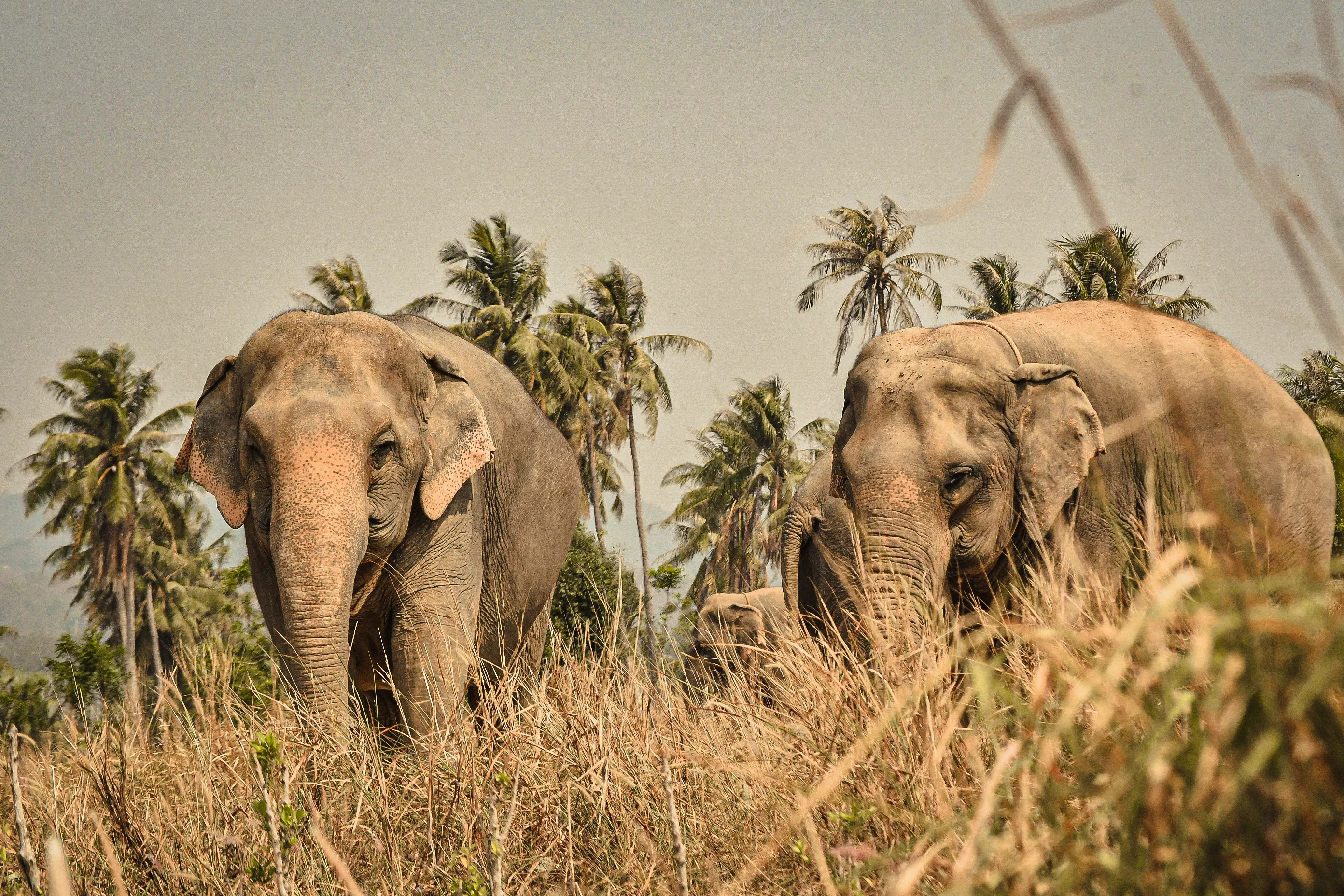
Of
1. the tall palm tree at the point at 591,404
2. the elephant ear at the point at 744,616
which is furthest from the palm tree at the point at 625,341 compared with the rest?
the elephant ear at the point at 744,616

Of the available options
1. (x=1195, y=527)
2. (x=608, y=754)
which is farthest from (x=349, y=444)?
(x=1195, y=527)

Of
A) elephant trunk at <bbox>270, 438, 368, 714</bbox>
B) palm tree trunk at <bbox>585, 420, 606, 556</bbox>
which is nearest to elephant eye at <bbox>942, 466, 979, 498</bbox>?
elephant trunk at <bbox>270, 438, 368, 714</bbox>

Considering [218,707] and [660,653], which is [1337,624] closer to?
[660,653]

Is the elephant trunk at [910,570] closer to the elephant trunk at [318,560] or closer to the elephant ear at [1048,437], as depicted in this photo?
the elephant ear at [1048,437]

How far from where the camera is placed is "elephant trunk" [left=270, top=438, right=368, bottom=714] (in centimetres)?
536

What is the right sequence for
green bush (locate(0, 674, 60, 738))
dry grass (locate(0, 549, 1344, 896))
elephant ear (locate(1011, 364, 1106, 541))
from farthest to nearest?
green bush (locate(0, 674, 60, 738))
elephant ear (locate(1011, 364, 1106, 541))
dry grass (locate(0, 549, 1344, 896))

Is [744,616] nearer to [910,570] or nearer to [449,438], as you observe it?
[449,438]

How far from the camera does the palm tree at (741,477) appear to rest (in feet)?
174

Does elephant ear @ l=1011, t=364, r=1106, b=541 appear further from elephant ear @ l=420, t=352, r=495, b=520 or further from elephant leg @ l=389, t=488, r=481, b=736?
elephant leg @ l=389, t=488, r=481, b=736

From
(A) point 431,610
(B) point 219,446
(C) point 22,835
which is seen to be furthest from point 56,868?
(B) point 219,446

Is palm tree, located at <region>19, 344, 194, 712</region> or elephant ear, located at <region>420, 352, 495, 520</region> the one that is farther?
palm tree, located at <region>19, 344, 194, 712</region>

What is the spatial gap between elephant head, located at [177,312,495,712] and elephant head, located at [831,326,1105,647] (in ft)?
6.80

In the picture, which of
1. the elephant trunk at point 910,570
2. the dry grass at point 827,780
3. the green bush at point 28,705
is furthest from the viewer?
the green bush at point 28,705

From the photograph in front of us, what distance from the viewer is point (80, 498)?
4825cm
